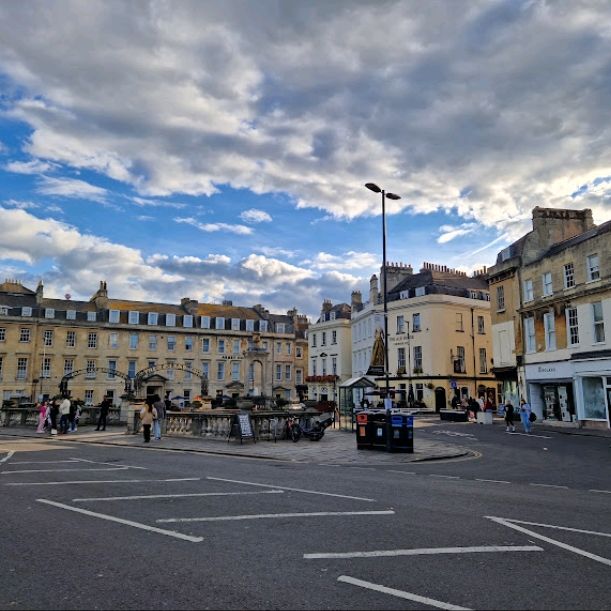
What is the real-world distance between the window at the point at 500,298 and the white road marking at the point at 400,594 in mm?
35984

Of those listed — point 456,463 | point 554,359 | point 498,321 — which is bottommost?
point 456,463

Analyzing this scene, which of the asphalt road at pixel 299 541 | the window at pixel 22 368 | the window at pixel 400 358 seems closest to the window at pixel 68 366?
the window at pixel 22 368

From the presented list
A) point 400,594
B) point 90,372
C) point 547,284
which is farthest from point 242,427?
point 90,372

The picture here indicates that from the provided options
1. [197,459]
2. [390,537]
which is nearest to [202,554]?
[390,537]

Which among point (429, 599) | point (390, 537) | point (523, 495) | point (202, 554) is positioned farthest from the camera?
point (523, 495)

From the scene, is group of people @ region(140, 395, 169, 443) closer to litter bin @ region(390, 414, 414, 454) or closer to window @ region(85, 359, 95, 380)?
litter bin @ region(390, 414, 414, 454)

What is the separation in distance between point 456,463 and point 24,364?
59351 millimetres

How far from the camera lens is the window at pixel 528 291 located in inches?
1356

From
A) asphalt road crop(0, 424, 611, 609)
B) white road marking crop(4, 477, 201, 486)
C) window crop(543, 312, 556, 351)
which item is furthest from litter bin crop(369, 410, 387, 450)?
window crop(543, 312, 556, 351)

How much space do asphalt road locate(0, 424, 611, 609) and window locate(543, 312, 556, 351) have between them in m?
21.5

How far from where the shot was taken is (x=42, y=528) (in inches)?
275

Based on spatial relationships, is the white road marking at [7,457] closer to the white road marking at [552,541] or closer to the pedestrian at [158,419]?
the pedestrian at [158,419]

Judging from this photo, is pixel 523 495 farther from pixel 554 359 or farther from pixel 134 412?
pixel 554 359

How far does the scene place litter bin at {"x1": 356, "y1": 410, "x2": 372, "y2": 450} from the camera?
737 inches
